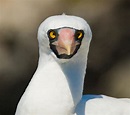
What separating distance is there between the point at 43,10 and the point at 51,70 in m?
1.85

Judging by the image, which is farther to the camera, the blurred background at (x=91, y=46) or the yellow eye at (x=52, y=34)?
the blurred background at (x=91, y=46)

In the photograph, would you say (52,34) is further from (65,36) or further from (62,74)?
(62,74)

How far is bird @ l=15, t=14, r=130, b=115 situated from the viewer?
2.22 metres

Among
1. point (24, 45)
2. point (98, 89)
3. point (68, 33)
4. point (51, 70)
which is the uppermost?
point (68, 33)

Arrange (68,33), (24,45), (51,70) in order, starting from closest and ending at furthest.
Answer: (68,33) → (51,70) → (24,45)

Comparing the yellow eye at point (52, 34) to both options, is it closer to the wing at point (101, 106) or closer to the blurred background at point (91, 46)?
the wing at point (101, 106)

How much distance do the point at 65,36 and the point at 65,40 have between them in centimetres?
1

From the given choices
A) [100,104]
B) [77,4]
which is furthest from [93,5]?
[100,104]

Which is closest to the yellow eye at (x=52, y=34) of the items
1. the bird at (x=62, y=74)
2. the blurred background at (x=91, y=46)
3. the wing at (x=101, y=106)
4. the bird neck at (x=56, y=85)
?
the bird at (x=62, y=74)

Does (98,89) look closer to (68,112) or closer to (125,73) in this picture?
(125,73)

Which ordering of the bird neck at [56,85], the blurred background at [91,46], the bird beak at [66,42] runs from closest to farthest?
the bird beak at [66,42] → the bird neck at [56,85] → the blurred background at [91,46]

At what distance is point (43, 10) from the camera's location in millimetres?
4176

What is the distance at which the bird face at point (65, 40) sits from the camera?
2.20m

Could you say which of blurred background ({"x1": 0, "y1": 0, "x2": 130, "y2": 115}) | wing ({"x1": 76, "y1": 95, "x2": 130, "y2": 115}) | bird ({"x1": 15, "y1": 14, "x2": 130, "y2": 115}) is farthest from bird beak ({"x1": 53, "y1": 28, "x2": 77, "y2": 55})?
blurred background ({"x1": 0, "y1": 0, "x2": 130, "y2": 115})
